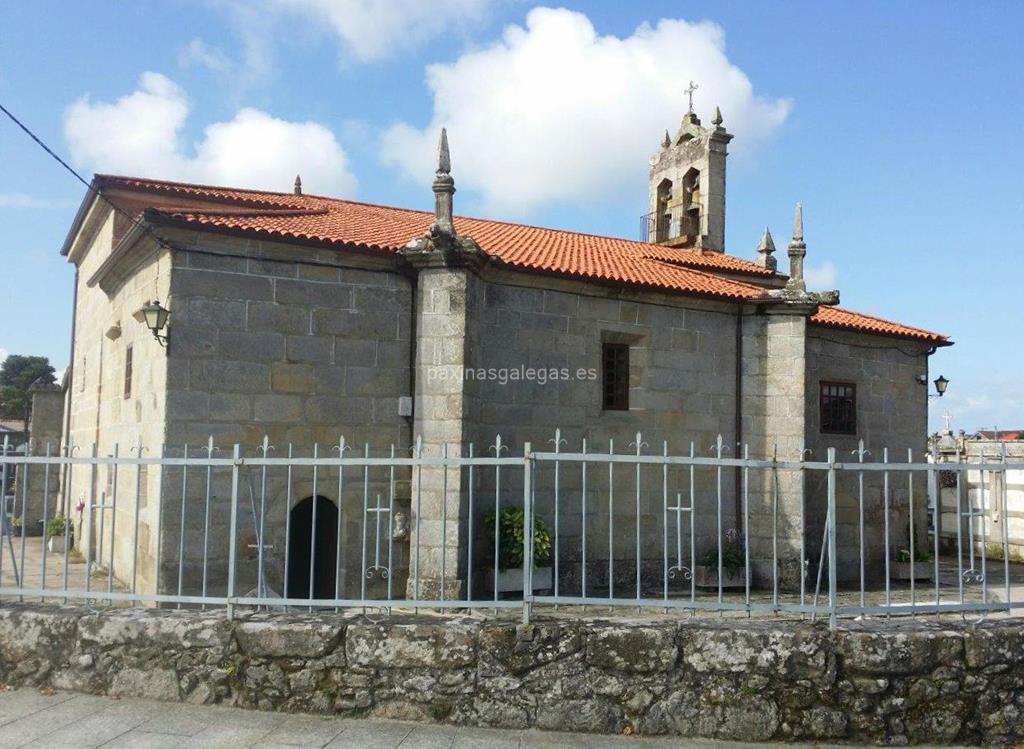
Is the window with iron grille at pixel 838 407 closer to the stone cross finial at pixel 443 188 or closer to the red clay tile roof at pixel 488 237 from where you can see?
the red clay tile roof at pixel 488 237

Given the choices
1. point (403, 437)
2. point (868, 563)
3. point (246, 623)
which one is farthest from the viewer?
point (868, 563)

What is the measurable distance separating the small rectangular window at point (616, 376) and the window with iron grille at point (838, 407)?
4.53m

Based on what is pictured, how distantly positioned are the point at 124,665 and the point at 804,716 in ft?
14.2

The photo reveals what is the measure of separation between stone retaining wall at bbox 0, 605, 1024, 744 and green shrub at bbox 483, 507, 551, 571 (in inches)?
180

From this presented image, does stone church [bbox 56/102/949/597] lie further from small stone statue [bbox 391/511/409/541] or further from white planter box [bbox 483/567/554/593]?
white planter box [bbox 483/567/554/593]

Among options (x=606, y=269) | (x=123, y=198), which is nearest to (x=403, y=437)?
(x=606, y=269)

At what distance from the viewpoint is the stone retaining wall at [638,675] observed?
15.8 feet

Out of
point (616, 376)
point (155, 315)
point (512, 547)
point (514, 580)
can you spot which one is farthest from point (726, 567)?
point (155, 315)

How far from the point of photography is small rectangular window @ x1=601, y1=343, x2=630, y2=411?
38.1ft

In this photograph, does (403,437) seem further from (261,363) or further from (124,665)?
(124,665)

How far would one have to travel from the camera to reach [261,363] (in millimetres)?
9250

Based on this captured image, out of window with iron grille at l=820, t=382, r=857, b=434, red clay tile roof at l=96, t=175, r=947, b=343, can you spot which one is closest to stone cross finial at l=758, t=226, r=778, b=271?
red clay tile roof at l=96, t=175, r=947, b=343

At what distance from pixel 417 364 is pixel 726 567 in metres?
5.51

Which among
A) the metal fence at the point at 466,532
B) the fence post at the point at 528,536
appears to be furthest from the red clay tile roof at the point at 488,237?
the fence post at the point at 528,536
